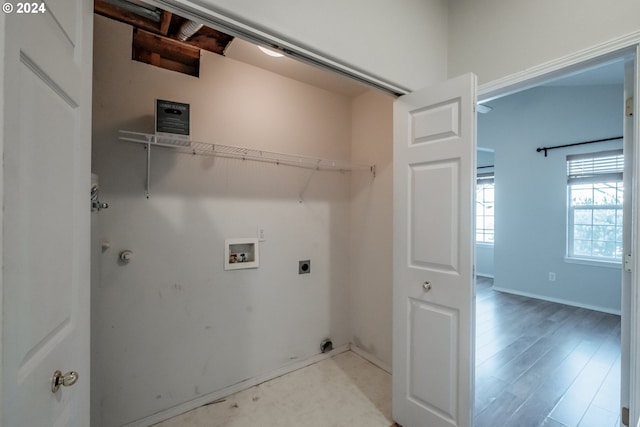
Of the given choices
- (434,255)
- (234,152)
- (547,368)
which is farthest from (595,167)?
(234,152)

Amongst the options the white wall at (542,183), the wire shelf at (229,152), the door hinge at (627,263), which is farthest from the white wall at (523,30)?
the white wall at (542,183)

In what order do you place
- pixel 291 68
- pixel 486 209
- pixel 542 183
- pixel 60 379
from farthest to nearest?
pixel 486 209 → pixel 542 183 → pixel 291 68 → pixel 60 379

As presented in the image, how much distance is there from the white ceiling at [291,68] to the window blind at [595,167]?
12.5 ft

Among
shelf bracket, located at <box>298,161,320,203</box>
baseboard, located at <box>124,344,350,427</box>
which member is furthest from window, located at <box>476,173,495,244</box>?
baseboard, located at <box>124,344,350,427</box>

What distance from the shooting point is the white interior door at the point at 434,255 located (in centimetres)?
146

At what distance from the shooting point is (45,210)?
647 millimetres

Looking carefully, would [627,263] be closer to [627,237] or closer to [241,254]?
[627,237]

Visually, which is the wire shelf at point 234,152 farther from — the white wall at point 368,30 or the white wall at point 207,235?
the white wall at point 368,30

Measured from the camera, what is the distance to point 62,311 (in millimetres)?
733

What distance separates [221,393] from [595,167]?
5.57 meters

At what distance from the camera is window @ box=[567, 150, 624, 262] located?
12.8ft
